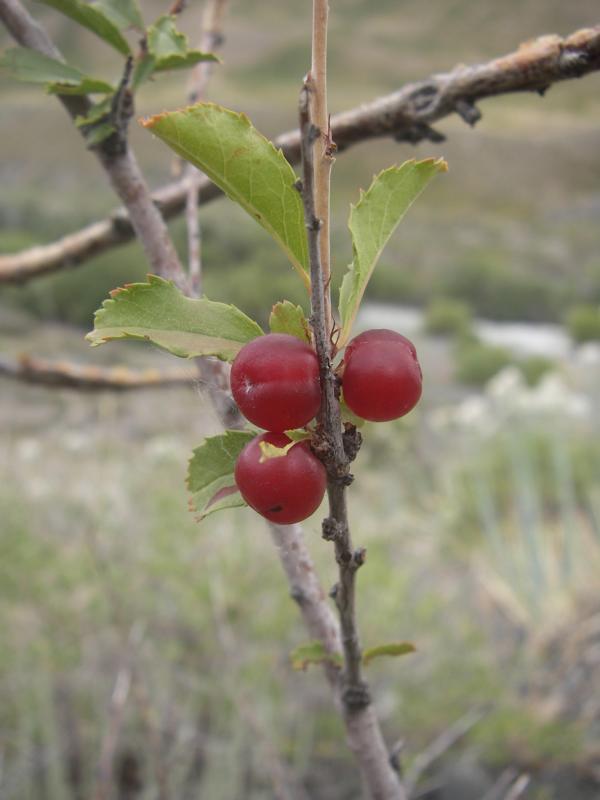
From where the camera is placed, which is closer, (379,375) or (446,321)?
(379,375)

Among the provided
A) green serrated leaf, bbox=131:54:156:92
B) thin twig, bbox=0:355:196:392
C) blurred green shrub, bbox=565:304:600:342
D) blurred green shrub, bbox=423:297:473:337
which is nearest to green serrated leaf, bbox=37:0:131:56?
green serrated leaf, bbox=131:54:156:92

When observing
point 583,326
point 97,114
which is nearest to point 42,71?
point 97,114

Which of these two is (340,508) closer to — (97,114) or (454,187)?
(97,114)

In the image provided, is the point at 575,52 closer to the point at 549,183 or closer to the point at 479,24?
the point at 549,183

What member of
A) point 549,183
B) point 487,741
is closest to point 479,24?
point 549,183

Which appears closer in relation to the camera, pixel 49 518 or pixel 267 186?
pixel 267 186
